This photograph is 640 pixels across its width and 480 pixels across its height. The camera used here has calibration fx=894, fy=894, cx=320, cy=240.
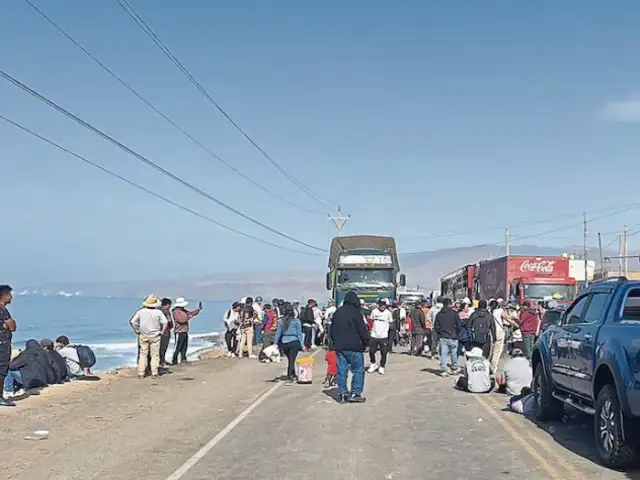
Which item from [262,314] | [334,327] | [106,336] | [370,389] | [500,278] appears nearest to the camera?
Answer: [334,327]

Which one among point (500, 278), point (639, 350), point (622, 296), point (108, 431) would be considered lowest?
point (108, 431)

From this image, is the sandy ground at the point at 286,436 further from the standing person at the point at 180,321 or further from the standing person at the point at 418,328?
the standing person at the point at 418,328

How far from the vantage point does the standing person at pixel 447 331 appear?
2020cm

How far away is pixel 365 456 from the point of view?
10203 millimetres

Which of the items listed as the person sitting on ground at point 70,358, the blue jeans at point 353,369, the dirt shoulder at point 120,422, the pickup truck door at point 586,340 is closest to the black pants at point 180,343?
the dirt shoulder at point 120,422

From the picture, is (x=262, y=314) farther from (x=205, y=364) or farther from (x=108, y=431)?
(x=108, y=431)

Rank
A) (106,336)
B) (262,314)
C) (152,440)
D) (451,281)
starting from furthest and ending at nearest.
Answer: (106,336), (451,281), (262,314), (152,440)

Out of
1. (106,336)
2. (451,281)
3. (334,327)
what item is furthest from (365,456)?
(106,336)

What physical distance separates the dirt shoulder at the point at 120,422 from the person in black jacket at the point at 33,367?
11.6 inches

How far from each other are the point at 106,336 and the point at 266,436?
6544 centimetres

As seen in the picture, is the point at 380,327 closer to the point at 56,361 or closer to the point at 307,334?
the point at 56,361

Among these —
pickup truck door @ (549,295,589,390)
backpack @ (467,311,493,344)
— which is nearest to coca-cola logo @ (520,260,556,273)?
backpack @ (467,311,493,344)

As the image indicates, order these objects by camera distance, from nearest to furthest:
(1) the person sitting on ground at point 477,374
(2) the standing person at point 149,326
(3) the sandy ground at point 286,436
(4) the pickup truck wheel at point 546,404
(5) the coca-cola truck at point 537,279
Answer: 1. (3) the sandy ground at point 286,436
2. (4) the pickup truck wheel at point 546,404
3. (1) the person sitting on ground at point 477,374
4. (2) the standing person at point 149,326
5. (5) the coca-cola truck at point 537,279

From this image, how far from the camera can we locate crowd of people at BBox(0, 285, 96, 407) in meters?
14.1
